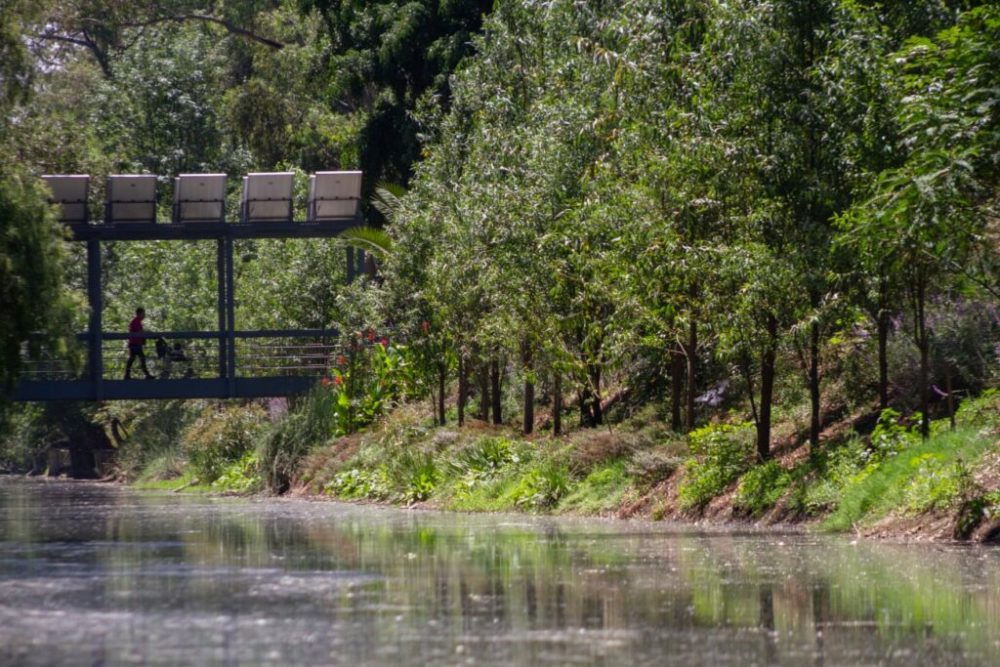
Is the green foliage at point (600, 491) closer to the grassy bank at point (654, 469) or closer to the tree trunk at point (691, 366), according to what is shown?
the grassy bank at point (654, 469)

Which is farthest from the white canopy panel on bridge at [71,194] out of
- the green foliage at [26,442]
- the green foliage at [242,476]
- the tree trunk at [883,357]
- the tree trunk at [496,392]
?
the green foliage at [26,442]

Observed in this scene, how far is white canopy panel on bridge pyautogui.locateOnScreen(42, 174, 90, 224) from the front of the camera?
128 feet

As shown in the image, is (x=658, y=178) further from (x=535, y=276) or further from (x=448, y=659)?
(x=448, y=659)

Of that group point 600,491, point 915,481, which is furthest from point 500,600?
point 600,491

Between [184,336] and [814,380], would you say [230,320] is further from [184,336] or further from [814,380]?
[814,380]

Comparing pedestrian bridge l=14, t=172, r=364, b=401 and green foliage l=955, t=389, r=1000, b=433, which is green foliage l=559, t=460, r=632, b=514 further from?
pedestrian bridge l=14, t=172, r=364, b=401

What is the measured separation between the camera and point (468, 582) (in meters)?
14.1

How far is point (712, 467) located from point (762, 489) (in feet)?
3.91

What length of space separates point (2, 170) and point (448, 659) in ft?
83.0

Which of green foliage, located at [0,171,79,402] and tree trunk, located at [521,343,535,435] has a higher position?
green foliage, located at [0,171,79,402]

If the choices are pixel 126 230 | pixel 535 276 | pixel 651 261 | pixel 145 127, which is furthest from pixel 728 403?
pixel 145 127

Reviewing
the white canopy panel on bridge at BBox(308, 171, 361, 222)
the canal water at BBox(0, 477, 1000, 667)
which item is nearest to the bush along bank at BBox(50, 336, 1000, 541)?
the canal water at BBox(0, 477, 1000, 667)

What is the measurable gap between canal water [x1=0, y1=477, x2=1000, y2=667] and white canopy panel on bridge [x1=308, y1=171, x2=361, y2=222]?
20.3 m

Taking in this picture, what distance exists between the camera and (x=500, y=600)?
12555 millimetres
